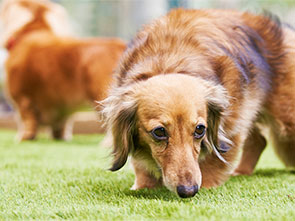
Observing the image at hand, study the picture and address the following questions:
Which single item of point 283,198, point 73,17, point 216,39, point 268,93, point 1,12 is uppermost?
point 216,39

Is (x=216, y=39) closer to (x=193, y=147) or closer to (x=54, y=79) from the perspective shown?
(x=193, y=147)

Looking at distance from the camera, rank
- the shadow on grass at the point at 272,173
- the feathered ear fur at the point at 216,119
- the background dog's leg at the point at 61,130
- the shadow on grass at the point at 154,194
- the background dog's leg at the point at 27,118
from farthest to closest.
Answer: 1. the background dog's leg at the point at 61,130
2. the background dog's leg at the point at 27,118
3. the shadow on grass at the point at 272,173
4. the feathered ear fur at the point at 216,119
5. the shadow on grass at the point at 154,194

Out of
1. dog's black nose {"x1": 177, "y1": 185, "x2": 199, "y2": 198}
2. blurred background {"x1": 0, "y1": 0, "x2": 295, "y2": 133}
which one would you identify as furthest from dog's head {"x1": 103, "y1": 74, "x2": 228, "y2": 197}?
blurred background {"x1": 0, "y1": 0, "x2": 295, "y2": 133}

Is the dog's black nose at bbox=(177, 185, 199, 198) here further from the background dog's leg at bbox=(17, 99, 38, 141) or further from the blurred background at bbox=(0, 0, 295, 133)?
the blurred background at bbox=(0, 0, 295, 133)

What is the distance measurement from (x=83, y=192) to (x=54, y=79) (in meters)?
4.09

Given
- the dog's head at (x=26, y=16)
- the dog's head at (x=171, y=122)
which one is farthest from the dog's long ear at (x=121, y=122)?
the dog's head at (x=26, y=16)

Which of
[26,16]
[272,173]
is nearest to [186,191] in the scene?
[272,173]

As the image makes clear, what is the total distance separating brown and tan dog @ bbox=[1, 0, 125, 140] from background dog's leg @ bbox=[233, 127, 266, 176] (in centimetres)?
261

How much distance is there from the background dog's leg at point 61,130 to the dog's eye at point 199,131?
15.9 feet

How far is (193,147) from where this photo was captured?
2.42m

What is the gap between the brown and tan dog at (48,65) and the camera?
6.07m

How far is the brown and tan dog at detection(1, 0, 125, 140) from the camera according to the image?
19.9 feet

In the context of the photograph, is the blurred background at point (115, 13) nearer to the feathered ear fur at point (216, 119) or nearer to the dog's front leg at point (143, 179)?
the dog's front leg at point (143, 179)

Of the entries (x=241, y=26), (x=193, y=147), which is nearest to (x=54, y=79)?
(x=241, y=26)
